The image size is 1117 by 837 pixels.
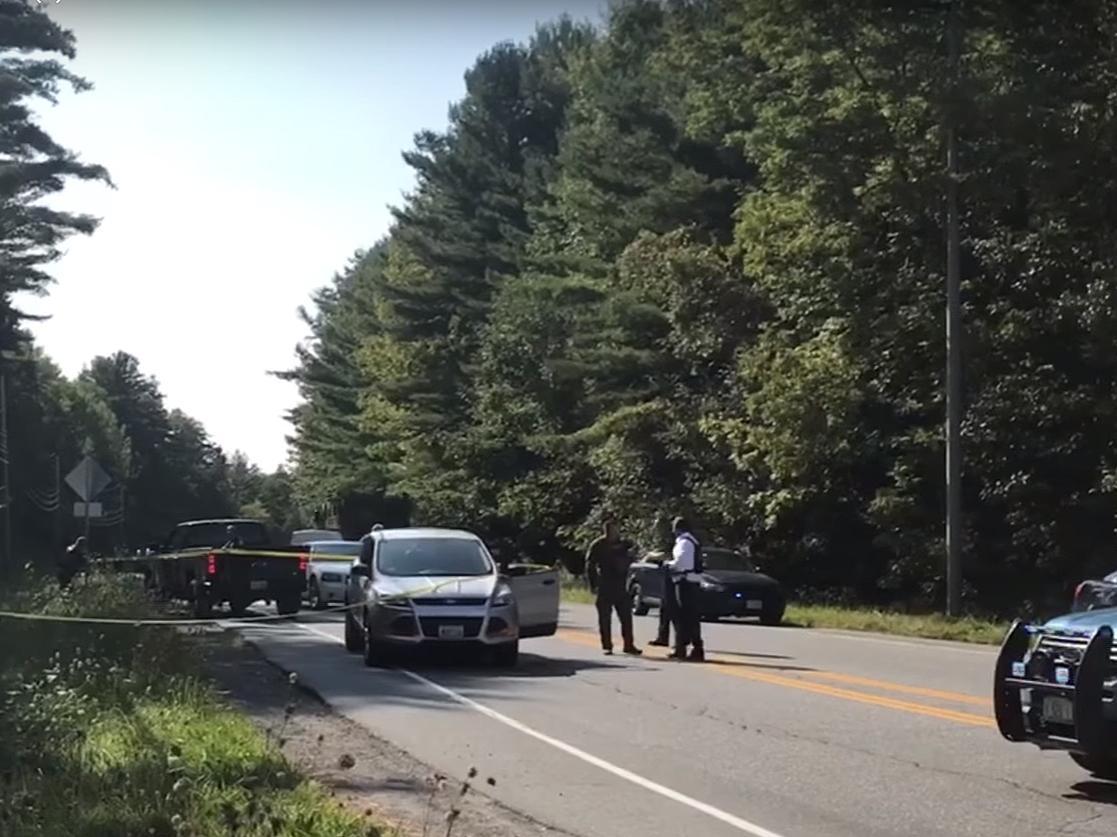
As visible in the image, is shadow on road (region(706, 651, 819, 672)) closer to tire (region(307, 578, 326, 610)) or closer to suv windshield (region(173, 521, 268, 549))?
tire (region(307, 578, 326, 610))

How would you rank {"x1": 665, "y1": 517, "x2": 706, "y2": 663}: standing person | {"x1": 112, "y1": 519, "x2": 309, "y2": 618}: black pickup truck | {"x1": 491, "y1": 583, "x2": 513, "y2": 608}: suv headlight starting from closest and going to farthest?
{"x1": 491, "y1": 583, "x2": 513, "y2": 608}: suv headlight, {"x1": 665, "y1": 517, "x2": 706, "y2": 663}: standing person, {"x1": 112, "y1": 519, "x2": 309, "y2": 618}: black pickup truck

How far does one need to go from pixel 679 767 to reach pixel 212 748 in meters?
3.33

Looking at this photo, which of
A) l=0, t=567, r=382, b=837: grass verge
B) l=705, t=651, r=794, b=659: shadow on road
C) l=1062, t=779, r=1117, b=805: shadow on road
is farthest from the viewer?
l=705, t=651, r=794, b=659: shadow on road

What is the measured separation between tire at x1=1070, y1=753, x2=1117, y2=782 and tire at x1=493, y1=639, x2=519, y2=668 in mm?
9944

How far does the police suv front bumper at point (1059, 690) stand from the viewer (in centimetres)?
1034

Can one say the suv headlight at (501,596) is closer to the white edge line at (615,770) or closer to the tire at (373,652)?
the tire at (373,652)

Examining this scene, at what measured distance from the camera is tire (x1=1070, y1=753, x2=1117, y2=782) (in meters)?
11.4

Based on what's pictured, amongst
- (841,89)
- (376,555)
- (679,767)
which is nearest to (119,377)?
(841,89)

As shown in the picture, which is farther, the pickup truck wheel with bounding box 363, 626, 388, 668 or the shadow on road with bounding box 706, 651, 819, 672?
the pickup truck wheel with bounding box 363, 626, 388, 668

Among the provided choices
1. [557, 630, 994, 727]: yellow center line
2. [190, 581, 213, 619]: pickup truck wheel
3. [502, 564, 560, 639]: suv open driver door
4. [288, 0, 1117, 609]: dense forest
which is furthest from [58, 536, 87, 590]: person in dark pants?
[288, 0, 1117, 609]: dense forest

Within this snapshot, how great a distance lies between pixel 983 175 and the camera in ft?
112

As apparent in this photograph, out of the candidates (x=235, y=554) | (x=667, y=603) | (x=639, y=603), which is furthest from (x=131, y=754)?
(x=639, y=603)

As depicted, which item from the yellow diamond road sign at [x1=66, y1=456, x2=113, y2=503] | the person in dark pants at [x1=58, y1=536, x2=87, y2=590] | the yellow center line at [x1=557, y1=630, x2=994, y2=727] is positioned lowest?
the yellow center line at [x1=557, y1=630, x2=994, y2=727]

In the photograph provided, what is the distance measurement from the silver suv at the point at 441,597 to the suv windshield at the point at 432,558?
1 cm
